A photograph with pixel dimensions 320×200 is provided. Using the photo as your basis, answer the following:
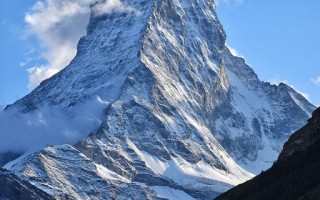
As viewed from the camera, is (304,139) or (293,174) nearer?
(293,174)

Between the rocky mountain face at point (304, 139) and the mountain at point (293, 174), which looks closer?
the mountain at point (293, 174)

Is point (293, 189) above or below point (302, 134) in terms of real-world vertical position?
below

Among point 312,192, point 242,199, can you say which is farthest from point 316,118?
point 312,192

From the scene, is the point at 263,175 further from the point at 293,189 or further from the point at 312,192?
the point at 312,192

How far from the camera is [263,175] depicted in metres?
192

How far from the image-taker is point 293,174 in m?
174

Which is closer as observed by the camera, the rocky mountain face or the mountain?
the mountain

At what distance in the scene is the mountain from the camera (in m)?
165

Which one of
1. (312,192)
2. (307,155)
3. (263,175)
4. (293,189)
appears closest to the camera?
(312,192)

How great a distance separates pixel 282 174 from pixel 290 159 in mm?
4826

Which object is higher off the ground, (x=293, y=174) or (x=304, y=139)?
(x=304, y=139)

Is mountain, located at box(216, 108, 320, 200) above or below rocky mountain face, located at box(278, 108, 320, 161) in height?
below

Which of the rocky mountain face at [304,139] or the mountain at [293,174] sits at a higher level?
the rocky mountain face at [304,139]

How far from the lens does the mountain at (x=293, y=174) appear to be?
164875 mm
